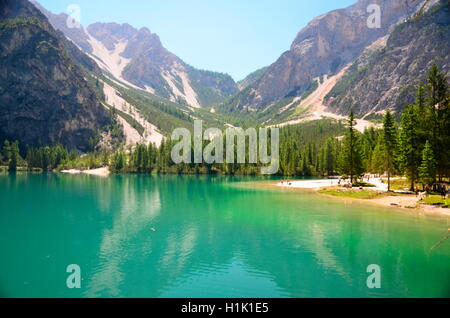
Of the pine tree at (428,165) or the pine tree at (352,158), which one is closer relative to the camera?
the pine tree at (428,165)

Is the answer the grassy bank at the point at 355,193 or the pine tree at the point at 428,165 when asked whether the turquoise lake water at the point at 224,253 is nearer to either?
the pine tree at the point at 428,165

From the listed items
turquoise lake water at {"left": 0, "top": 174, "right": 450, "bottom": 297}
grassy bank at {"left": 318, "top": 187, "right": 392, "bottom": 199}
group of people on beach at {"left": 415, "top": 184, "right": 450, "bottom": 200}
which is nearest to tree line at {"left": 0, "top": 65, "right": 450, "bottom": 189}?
group of people on beach at {"left": 415, "top": 184, "right": 450, "bottom": 200}

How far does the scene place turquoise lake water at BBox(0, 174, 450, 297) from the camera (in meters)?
18.6

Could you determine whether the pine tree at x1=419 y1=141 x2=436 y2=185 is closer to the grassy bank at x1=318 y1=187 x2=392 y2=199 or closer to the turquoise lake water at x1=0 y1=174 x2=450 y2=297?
the grassy bank at x1=318 y1=187 x2=392 y2=199

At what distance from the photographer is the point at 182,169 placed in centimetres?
16612

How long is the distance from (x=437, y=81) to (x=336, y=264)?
4673cm

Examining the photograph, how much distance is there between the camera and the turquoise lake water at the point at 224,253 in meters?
18.6

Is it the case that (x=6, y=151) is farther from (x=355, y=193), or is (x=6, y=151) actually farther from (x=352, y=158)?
(x=355, y=193)

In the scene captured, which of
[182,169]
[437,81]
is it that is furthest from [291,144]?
[437,81]

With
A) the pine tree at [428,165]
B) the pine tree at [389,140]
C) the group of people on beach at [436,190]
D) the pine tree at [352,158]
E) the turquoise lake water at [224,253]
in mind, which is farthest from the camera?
the pine tree at [352,158]

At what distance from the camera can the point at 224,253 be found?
84.0 feet

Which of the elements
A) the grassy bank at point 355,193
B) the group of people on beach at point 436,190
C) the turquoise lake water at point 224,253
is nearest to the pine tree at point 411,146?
the group of people on beach at point 436,190

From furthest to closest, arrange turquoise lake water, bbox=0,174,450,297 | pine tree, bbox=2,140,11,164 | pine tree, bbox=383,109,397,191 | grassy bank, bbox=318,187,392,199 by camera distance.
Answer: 1. pine tree, bbox=2,140,11,164
2. pine tree, bbox=383,109,397,191
3. grassy bank, bbox=318,187,392,199
4. turquoise lake water, bbox=0,174,450,297

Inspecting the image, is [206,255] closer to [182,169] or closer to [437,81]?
[437,81]
